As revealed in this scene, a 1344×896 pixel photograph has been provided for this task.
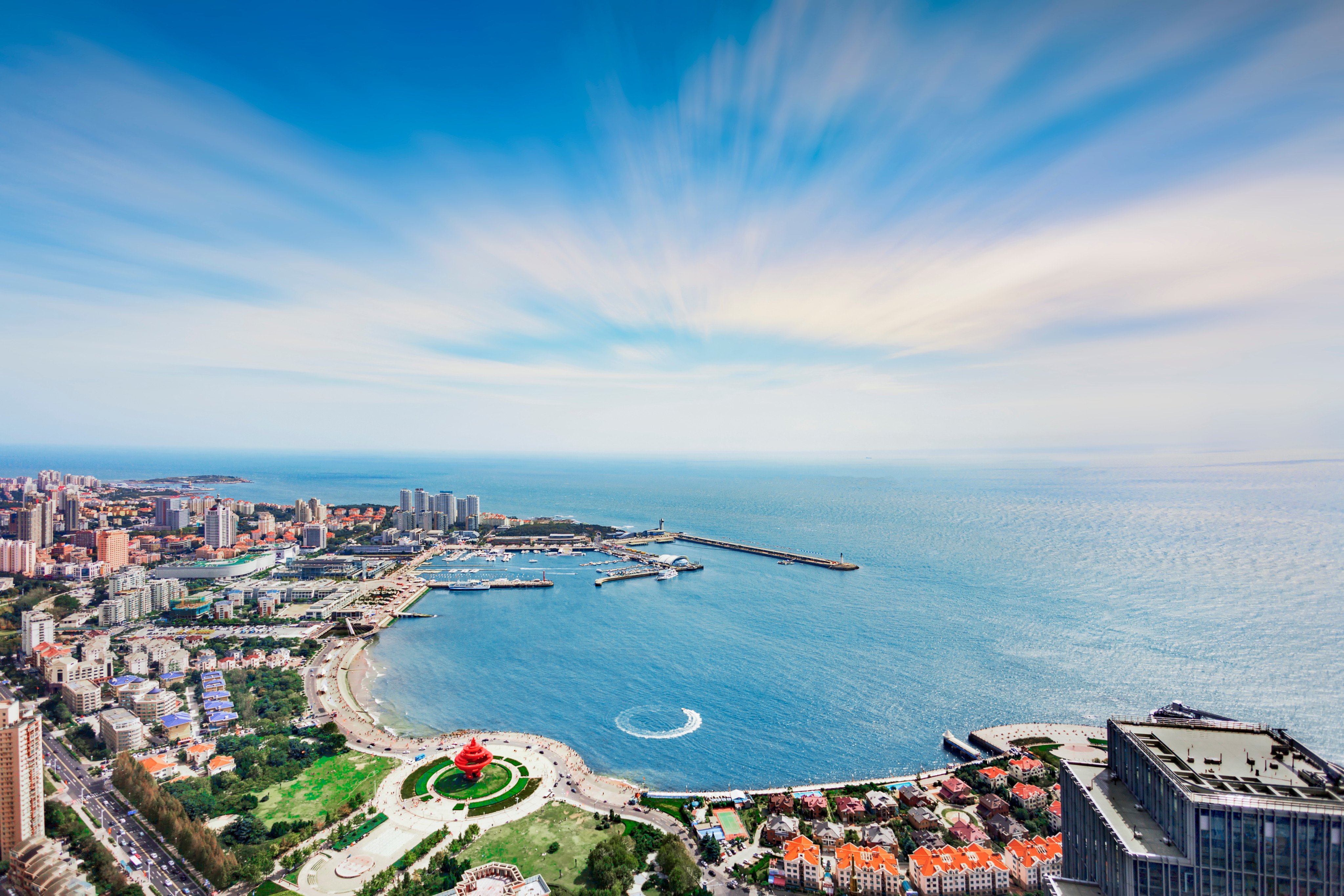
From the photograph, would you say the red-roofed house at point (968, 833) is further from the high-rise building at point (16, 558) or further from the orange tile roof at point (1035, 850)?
the high-rise building at point (16, 558)

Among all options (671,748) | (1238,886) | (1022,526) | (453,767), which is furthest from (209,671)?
(1022,526)

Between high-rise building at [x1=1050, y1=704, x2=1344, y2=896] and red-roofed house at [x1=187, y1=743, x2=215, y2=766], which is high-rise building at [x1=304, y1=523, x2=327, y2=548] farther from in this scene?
high-rise building at [x1=1050, y1=704, x2=1344, y2=896]

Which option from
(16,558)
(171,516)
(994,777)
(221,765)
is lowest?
(221,765)

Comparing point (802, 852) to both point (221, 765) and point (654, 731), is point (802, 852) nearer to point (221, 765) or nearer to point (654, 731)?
point (654, 731)

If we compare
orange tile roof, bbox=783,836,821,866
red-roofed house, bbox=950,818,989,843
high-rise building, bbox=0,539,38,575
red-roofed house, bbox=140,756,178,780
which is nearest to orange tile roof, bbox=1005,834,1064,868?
red-roofed house, bbox=950,818,989,843

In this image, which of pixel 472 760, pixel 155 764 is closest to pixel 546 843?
pixel 472 760

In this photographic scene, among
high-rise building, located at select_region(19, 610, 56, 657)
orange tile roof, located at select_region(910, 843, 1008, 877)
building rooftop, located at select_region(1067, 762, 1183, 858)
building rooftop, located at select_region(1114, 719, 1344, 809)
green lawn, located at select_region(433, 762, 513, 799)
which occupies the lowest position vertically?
green lawn, located at select_region(433, 762, 513, 799)

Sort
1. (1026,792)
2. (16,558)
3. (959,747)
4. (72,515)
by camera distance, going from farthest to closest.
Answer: (72,515) < (16,558) < (959,747) < (1026,792)
